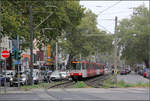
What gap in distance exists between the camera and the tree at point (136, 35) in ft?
250

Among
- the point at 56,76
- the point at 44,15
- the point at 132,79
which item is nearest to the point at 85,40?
the point at 132,79

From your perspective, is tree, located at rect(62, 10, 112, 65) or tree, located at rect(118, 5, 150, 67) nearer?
tree, located at rect(62, 10, 112, 65)

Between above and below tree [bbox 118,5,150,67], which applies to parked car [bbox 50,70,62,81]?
below

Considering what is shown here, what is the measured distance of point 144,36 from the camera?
76.1 metres

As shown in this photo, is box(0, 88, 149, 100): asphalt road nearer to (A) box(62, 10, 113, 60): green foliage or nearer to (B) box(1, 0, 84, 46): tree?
(B) box(1, 0, 84, 46): tree

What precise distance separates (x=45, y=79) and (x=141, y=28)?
38012 mm

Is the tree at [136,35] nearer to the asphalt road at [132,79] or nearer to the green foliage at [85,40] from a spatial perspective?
the green foliage at [85,40]

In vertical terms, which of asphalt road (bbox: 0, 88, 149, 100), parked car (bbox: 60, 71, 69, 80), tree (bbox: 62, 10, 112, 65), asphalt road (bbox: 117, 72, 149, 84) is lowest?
asphalt road (bbox: 117, 72, 149, 84)

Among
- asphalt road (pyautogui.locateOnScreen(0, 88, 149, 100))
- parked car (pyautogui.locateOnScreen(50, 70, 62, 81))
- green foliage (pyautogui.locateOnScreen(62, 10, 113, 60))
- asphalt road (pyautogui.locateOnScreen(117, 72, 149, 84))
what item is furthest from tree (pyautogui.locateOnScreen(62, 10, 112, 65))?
asphalt road (pyautogui.locateOnScreen(0, 88, 149, 100))

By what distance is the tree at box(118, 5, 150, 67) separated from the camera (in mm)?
76125

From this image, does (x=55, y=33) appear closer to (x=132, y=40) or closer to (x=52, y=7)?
(x=52, y=7)

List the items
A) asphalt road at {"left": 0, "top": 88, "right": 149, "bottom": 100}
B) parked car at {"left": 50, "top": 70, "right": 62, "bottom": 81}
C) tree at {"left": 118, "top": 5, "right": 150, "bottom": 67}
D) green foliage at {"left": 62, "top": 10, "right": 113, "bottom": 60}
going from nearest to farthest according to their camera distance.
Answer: asphalt road at {"left": 0, "top": 88, "right": 149, "bottom": 100} < parked car at {"left": 50, "top": 70, "right": 62, "bottom": 81} < green foliage at {"left": 62, "top": 10, "right": 113, "bottom": 60} < tree at {"left": 118, "top": 5, "right": 150, "bottom": 67}

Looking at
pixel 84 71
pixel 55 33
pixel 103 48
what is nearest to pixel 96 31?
pixel 103 48

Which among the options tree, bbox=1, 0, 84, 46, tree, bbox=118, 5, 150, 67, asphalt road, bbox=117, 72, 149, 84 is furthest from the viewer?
tree, bbox=118, 5, 150, 67
